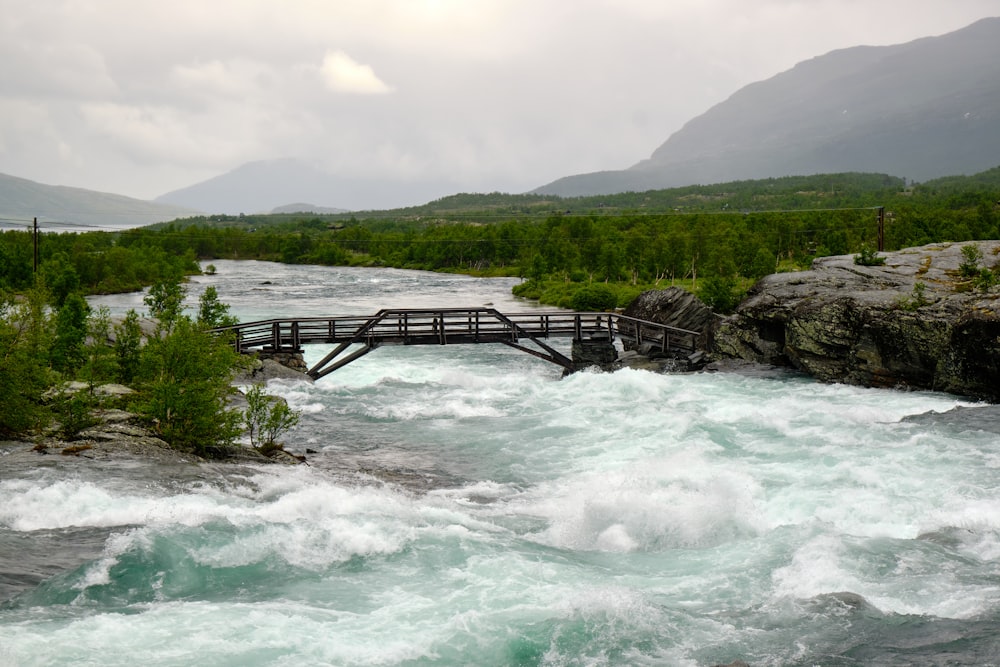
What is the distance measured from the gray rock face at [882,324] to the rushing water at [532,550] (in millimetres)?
5427

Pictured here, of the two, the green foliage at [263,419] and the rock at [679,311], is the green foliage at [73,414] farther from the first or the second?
the rock at [679,311]

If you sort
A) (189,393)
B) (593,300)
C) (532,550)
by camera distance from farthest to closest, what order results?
1. (593,300)
2. (189,393)
3. (532,550)

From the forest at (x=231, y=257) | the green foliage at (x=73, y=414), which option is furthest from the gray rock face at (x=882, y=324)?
the green foliage at (x=73, y=414)

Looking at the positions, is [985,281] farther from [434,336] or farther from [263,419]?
[263,419]

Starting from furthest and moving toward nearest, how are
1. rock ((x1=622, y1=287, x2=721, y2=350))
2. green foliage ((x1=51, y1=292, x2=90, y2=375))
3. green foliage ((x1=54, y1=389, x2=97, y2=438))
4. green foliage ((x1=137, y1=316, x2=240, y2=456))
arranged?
1. rock ((x1=622, y1=287, x2=721, y2=350))
2. green foliage ((x1=51, y1=292, x2=90, y2=375))
3. green foliage ((x1=137, y1=316, x2=240, y2=456))
4. green foliage ((x1=54, y1=389, x2=97, y2=438))

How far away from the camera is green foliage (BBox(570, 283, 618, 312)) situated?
7975 cm

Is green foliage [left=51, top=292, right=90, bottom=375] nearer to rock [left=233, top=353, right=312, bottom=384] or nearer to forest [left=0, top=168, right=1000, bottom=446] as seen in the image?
forest [left=0, top=168, right=1000, bottom=446]

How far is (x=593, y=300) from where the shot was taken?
79.9 meters

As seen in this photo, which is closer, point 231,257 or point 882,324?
point 882,324

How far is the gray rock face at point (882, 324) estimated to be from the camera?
32.4m

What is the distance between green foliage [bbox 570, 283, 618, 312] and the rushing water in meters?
50.2

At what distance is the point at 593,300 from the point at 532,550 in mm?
63272

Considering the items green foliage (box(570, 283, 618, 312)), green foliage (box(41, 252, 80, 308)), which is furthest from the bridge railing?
green foliage (box(41, 252, 80, 308))

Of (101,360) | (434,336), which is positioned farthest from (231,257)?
(101,360)
